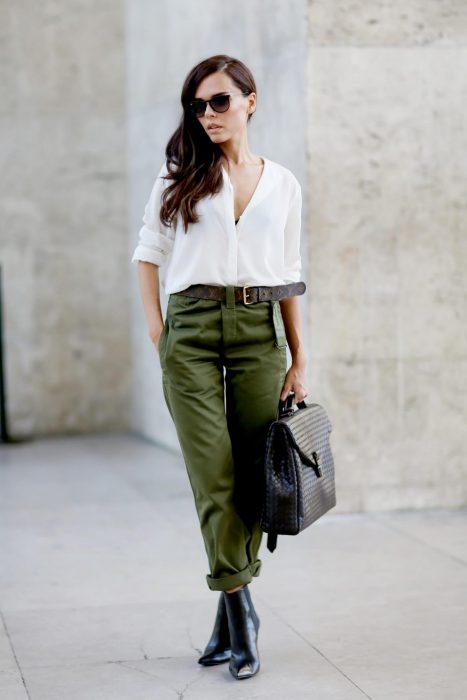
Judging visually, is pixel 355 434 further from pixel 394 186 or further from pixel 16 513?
pixel 16 513

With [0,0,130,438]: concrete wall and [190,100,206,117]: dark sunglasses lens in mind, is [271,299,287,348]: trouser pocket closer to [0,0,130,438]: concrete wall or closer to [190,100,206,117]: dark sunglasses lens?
[190,100,206,117]: dark sunglasses lens

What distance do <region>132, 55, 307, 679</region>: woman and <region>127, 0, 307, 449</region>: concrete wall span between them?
96.4 inches

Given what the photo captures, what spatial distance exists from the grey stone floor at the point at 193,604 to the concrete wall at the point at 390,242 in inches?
15.0

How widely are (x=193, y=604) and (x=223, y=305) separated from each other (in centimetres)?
156

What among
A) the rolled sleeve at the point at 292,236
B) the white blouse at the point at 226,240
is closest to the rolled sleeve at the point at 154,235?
the white blouse at the point at 226,240

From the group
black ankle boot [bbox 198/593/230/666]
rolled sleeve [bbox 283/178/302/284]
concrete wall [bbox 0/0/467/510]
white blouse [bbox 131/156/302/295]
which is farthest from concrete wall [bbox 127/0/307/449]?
black ankle boot [bbox 198/593/230/666]

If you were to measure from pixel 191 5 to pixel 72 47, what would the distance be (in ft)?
6.62

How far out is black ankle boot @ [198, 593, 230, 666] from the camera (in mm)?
4078

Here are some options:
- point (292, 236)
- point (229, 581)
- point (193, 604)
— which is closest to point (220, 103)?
point (292, 236)

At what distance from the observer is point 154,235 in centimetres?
396

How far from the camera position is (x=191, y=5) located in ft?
27.0

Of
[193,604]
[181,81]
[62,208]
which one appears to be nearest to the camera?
[193,604]

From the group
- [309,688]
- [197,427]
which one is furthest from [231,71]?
[309,688]

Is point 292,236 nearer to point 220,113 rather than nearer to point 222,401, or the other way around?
point 220,113
